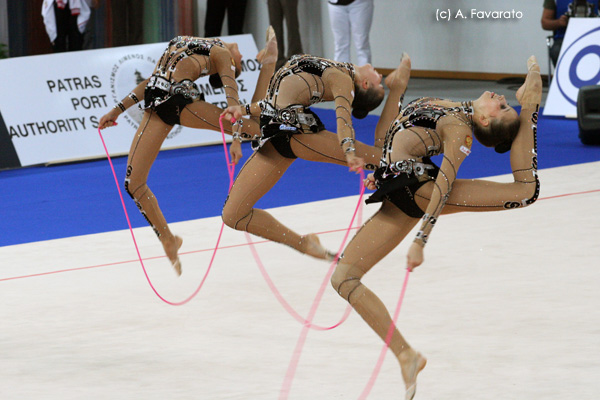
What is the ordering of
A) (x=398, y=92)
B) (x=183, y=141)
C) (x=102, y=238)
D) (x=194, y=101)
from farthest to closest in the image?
(x=183, y=141)
(x=102, y=238)
(x=194, y=101)
(x=398, y=92)

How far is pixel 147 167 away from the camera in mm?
6180

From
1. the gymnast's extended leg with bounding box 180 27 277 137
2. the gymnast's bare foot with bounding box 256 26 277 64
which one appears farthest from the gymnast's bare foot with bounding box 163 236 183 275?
the gymnast's bare foot with bounding box 256 26 277 64

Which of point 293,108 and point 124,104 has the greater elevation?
point 293,108

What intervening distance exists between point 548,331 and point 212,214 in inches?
146

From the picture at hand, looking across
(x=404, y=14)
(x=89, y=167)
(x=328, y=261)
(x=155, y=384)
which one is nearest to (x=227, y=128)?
(x=328, y=261)

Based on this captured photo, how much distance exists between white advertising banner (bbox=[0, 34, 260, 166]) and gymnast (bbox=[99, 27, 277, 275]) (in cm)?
417

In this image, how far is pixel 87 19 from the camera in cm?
1323

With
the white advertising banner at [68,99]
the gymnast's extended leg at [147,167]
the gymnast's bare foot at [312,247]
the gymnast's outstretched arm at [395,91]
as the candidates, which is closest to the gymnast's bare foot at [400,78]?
the gymnast's outstretched arm at [395,91]

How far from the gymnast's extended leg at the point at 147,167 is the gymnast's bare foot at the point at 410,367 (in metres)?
2.29

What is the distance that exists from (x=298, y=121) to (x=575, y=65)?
6.75m

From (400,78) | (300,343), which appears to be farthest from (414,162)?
(300,343)

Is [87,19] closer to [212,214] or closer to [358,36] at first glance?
[358,36]

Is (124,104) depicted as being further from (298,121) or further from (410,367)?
(410,367)

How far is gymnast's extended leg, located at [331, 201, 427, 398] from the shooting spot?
14.0 feet
